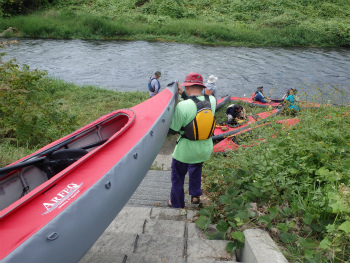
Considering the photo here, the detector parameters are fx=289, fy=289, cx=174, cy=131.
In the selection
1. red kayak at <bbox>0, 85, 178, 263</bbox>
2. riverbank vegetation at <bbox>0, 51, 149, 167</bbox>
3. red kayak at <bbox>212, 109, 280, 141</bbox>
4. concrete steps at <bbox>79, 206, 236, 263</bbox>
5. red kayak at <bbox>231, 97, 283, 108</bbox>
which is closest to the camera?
red kayak at <bbox>0, 85, 178, 263</bbox>

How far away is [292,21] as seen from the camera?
23031mm

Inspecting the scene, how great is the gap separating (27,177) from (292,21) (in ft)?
80.8

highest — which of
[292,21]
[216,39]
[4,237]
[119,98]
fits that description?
[292,21]

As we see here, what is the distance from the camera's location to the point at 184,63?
16.4 meters

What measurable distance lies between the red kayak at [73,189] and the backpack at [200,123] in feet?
1.87

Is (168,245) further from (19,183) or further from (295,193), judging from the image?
(19,183)

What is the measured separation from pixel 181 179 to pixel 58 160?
136 cm

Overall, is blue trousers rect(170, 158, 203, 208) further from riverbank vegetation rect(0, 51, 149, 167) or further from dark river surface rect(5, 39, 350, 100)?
dark river surface rect(5, 39, 350, 100)

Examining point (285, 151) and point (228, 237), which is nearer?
point (228, 237)

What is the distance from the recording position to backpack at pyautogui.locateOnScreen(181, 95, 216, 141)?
3066 mm

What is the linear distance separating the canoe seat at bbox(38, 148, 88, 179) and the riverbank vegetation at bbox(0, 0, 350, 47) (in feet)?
64.3

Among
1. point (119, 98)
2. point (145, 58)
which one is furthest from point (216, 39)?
point (119, 98)

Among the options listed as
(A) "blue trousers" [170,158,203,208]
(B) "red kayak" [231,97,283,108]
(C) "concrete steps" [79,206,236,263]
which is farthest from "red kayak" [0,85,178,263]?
(B) "red kayak" [231,97,283,108]

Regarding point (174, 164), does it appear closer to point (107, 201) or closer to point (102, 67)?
point (107, 201)
